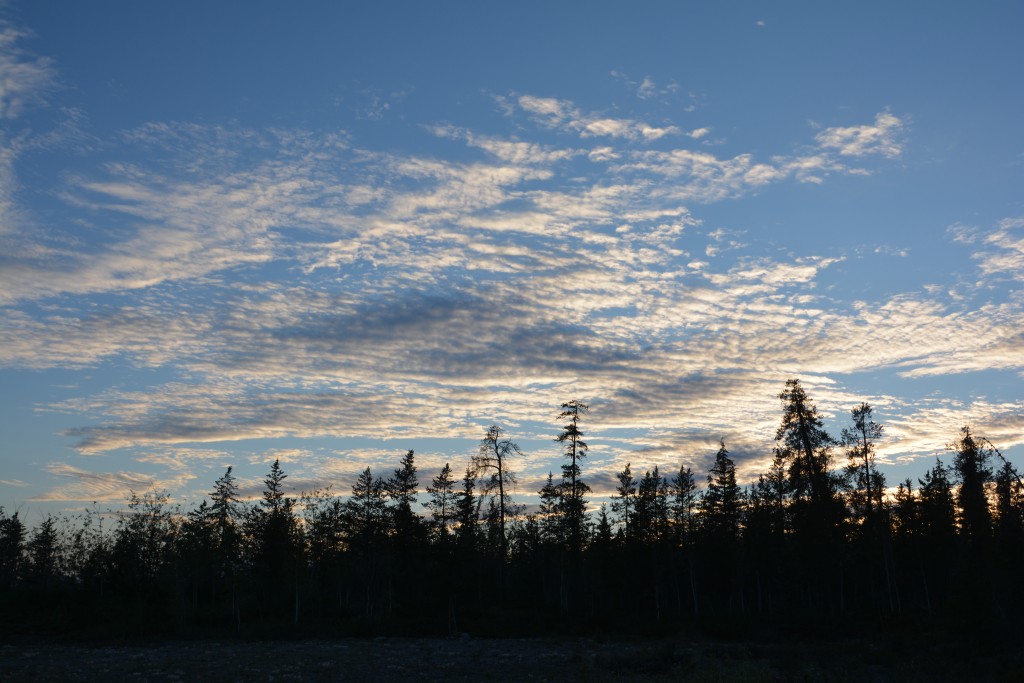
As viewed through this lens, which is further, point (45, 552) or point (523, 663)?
point (45, 552)

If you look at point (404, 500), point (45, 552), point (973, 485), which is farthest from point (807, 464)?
point (45, 552)

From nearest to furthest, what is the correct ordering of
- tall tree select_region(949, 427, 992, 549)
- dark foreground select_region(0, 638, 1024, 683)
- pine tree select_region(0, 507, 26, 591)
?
dark foreground select_region(0, 638, 1024, 683), tall tree select_region(949, 427, 992, 549), pine tree select_region(0, 507, 26, 591)

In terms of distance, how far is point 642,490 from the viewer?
69.4 m

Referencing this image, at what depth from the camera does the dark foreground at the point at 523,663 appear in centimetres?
2762

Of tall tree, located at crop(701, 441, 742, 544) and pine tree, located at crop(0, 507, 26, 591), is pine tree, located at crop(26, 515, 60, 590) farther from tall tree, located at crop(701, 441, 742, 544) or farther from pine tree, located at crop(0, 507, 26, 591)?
tall tree, located at crop(701, 441, 742, 544)

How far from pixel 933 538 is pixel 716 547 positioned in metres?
18.2

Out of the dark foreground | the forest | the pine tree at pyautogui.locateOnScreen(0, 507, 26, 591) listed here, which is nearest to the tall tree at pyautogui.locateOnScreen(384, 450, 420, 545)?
the forest

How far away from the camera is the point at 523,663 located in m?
33.2

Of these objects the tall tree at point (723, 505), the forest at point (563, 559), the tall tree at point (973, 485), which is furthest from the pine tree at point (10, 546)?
the tall tree at point (973, 485)

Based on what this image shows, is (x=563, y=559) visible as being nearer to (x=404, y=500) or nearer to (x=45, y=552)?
(x=404, y=500)

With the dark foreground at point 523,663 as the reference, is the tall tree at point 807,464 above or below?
above

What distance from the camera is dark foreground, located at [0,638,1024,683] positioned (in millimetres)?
27625

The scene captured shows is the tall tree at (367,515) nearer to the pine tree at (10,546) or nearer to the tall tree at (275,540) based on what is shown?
the tall tree at (275,540)

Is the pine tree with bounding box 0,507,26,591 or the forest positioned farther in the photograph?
the pine tree with bounding box 0,507,26,591
